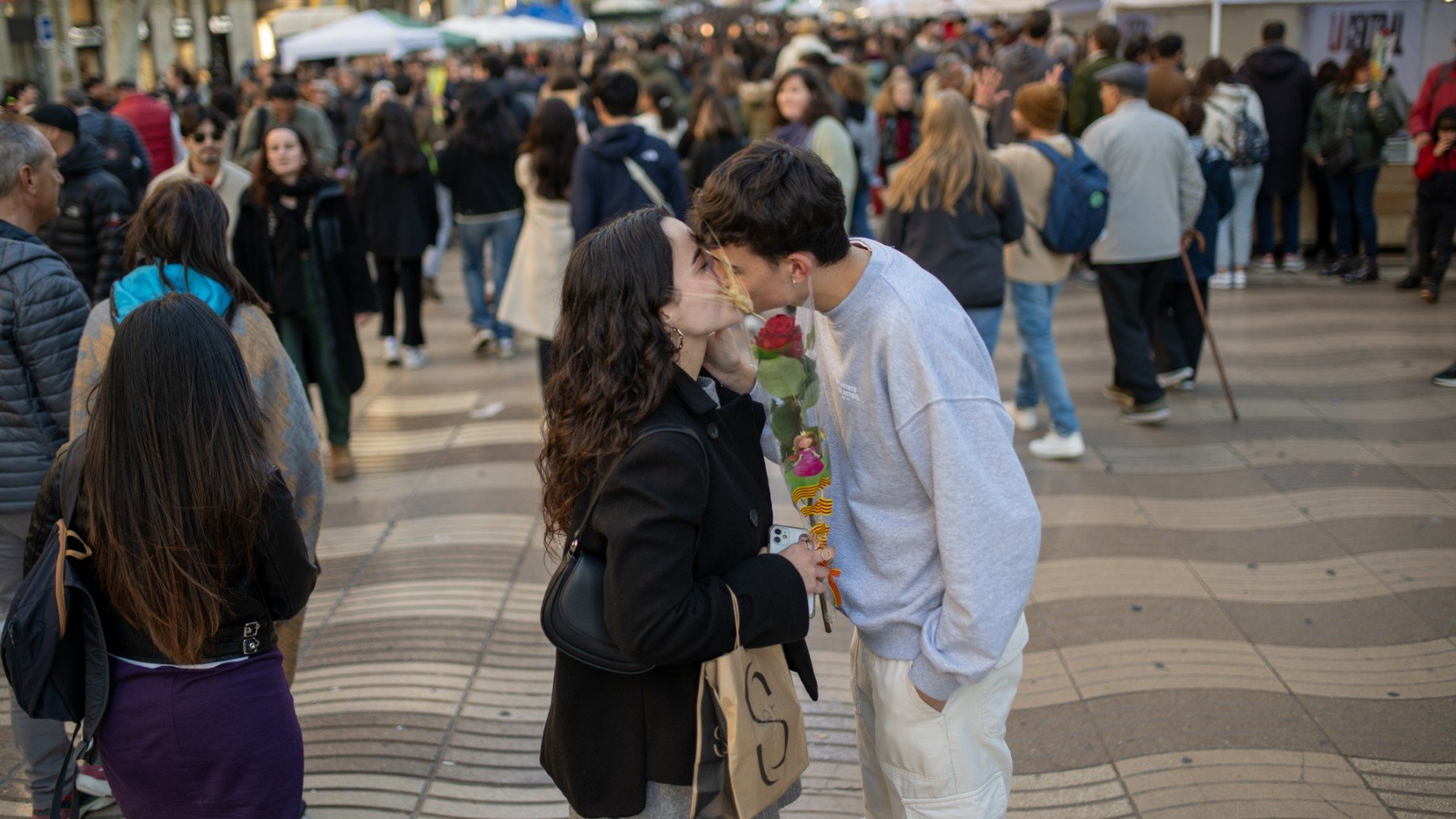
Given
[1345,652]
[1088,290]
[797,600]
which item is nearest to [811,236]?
[797,600]

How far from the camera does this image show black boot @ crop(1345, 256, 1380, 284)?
9.90 m

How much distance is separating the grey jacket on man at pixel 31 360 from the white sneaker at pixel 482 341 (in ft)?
18.1

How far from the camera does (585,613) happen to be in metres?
2.18

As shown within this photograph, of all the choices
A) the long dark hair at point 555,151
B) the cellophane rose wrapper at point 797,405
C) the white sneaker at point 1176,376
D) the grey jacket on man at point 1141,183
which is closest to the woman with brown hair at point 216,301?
the cellophane rose wrapper at point 797,405

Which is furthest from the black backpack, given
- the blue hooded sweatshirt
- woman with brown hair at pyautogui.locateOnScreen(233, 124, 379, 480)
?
woman with brown hair at pyautogui.locateOnScreen(233, 124, 379, 480)

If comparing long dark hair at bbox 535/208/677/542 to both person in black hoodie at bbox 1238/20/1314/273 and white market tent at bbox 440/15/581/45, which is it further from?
white market tent at bbox 440/15/581/45

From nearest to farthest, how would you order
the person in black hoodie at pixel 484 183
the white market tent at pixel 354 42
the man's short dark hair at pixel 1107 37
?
the person in black hoodie at pixel 484 183 < the man's short dark hair at pixel 1107 37 < the white market tent at pixel 354 42

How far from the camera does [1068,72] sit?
1126cm

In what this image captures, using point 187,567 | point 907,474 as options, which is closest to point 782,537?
point 907,474

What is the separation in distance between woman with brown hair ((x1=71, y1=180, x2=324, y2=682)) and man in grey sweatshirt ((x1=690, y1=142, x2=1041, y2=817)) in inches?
64.8

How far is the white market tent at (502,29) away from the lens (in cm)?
2481

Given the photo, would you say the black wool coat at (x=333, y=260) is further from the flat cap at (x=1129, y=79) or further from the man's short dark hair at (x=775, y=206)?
the man's short dark hair at (x=775, y=206)

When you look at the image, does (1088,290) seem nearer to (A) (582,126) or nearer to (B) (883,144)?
(B) (883,144)

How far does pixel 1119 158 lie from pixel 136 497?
5.62 metres
